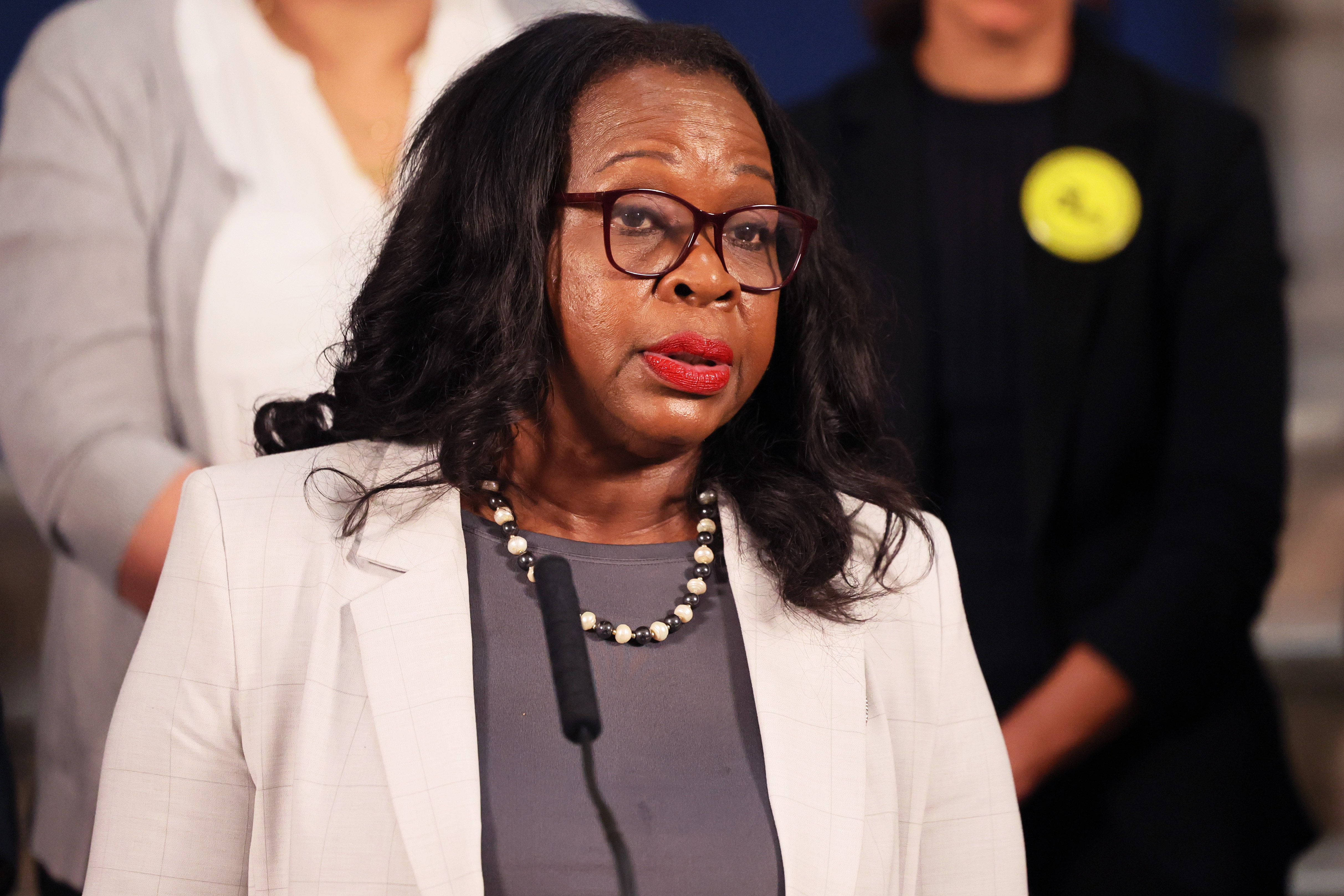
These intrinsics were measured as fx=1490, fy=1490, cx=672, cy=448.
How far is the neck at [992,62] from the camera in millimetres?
2428

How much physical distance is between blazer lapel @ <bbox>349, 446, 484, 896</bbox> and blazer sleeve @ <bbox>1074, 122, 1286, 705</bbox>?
3.94 ft

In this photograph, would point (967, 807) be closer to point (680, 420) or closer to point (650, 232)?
point (680, 420)

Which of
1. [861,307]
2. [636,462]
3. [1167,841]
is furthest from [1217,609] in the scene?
[636,462]

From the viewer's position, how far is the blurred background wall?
8.27ft

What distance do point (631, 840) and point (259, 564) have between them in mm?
436

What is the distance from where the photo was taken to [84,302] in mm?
1976

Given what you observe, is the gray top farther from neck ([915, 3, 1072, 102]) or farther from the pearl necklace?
neck ([915, 3, 1072, 102])

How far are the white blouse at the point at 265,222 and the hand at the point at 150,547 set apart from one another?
0.35 feet

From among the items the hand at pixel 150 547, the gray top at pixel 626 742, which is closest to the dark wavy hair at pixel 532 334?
the gray top at pixel 626 742

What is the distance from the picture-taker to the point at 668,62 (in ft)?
5.10

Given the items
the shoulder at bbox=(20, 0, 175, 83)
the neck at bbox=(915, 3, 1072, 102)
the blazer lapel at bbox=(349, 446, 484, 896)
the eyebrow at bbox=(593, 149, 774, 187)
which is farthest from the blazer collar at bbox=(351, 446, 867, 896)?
the neck at bbox=(915, 3, 1072, 102)

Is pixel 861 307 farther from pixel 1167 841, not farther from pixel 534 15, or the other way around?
pixel 1167 841

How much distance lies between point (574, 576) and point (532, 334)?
25 centimetres

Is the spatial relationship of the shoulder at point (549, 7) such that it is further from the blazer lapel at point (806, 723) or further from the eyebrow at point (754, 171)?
the blazer lapel at point (806, 723)
